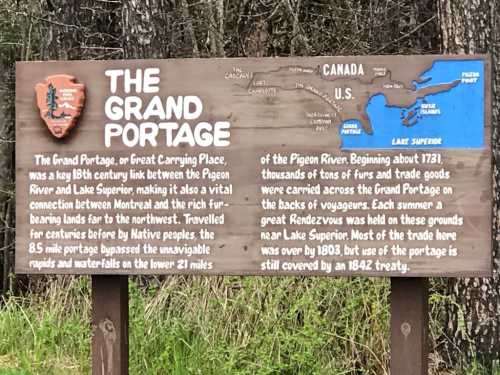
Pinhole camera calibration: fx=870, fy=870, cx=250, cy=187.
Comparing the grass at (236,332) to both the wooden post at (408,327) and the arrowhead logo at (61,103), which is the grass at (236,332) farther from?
the arrowhead logo at (61,103)

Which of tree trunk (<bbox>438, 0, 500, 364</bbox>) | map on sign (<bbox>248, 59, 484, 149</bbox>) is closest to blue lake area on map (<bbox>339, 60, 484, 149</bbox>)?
map on sign (<bbox>248, 59, 484, 149</bbox>)

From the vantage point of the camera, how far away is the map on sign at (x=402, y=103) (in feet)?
14.0

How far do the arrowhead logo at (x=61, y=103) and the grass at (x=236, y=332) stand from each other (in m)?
2.01

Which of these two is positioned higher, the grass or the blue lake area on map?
the blue lake area on map

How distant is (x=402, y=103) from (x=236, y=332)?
8.76ft

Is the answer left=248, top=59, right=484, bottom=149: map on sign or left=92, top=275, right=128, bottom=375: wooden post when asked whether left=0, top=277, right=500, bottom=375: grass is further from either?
left=248, top=59, right=484, bottom=149: map on sign

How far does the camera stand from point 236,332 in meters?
6.38

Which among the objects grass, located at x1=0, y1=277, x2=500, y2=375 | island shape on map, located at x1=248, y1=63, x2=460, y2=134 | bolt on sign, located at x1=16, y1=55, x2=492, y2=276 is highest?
island shape on map, located at x1=248, y1=63, x2=460, y2=134

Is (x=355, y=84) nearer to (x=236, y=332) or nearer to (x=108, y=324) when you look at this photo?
(x=108, y=324)

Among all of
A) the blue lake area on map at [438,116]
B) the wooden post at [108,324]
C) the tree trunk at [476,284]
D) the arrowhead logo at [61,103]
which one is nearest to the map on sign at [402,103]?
the blue lake area on map at [438,116]

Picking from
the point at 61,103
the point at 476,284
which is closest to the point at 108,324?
the point at 61,103

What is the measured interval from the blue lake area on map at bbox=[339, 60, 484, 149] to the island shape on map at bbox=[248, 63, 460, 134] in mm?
20

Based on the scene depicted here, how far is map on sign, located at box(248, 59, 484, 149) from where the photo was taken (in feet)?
14.0

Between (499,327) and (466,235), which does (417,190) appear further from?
(499,327)
